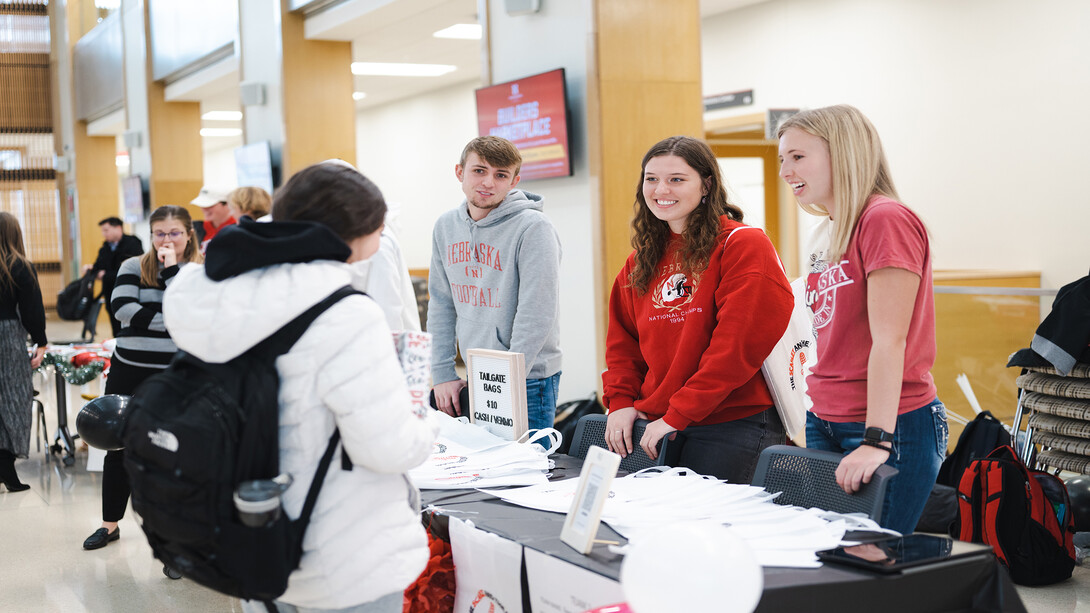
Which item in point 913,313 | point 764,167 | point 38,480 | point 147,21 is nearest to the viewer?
point 913,313

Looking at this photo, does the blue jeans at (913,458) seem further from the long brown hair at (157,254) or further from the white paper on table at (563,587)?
the long brown hair at (157,254)

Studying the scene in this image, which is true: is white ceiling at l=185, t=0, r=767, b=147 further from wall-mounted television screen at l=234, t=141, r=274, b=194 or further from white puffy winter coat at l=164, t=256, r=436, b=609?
white puffy winter coat at l=164, t=256, r=436, b=609

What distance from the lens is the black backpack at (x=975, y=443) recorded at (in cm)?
393

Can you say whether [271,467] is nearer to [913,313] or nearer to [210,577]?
[210,577]

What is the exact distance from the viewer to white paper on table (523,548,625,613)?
1631 mm

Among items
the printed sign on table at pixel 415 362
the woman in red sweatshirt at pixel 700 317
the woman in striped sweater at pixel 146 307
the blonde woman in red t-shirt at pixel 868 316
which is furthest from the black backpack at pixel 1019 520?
the woman in striped sweater at pixel 146 307

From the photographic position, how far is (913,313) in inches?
81.0

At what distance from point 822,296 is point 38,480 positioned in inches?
208

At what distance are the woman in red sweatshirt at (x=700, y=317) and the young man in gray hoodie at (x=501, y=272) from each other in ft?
2.00

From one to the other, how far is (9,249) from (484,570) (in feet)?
14.3

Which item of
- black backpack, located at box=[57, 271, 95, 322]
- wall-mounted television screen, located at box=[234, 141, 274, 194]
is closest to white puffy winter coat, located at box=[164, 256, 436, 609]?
wall-mounted television screen, located at box=[234, 141, 274, 194]

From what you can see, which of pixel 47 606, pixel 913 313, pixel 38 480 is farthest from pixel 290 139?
pixel 913 313

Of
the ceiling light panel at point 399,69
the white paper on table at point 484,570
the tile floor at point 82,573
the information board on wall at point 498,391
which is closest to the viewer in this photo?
the white paper on table at point 484,570

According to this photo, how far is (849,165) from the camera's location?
209cm
